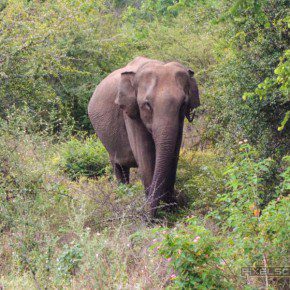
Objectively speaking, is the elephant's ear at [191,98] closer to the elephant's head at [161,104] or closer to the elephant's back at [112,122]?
the elephant's head at [161,104]

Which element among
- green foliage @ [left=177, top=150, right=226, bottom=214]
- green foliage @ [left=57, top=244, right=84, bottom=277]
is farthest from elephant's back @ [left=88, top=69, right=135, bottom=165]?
green foliage @ [left=57, top=244, right=84, bottom=277]

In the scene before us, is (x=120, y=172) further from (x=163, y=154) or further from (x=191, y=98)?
(x=163, y=154)

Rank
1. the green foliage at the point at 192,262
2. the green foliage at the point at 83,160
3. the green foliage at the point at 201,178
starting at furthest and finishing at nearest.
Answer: the green foliage at the point at 83,160 < the green foliage at the point at 201,178 < the green foliage at the point at 192,262

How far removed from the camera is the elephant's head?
37.4ft

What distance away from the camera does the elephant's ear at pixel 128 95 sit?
12.1 meters

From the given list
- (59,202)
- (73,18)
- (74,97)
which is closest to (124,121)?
(59,202)

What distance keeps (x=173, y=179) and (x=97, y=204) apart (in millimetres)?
1145

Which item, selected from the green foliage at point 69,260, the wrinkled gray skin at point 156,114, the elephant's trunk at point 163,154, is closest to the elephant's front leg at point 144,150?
the wrinkled gray skin at point 156,114

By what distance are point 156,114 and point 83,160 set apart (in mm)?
4352

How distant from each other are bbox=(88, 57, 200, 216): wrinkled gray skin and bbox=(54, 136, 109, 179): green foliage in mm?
2313

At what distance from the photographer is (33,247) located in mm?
9023

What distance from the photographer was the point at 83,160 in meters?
15.6

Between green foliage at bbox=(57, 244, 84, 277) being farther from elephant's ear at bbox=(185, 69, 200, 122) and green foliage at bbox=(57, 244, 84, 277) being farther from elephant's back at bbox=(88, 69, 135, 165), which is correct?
elephant's back at bbox=(88, 69, 135, 165)

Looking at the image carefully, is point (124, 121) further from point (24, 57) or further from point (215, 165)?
point (24, 57)
